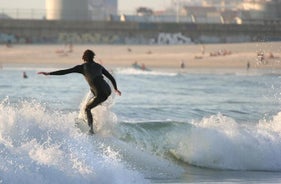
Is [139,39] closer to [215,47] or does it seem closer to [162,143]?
[215,47]

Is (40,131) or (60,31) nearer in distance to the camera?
(40,131)

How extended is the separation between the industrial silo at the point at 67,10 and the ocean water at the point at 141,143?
6213 centimetres

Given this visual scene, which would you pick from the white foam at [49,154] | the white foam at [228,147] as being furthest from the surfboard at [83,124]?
the white foam at [228,147]

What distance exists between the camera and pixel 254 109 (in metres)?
31.6

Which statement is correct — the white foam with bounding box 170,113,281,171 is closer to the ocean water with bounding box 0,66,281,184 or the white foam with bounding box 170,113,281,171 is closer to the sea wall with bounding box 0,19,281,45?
the ocean water with bounding box 0,66,281,184

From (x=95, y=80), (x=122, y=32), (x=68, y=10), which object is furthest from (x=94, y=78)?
(x=68, y=10)

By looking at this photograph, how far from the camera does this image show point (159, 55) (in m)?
76.6

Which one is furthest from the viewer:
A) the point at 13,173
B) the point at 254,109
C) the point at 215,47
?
the point at 215,47

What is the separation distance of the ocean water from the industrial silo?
6213cm

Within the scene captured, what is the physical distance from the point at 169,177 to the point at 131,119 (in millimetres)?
9170

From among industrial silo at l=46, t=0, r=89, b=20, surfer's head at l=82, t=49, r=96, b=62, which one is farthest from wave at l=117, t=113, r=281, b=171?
industrial silo at l=46, t=0, r=89, b=20

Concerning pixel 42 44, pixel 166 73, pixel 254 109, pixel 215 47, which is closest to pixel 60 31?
pixel 42 44

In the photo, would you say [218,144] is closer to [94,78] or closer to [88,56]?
[94,78]

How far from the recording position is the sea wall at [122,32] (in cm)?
8706
